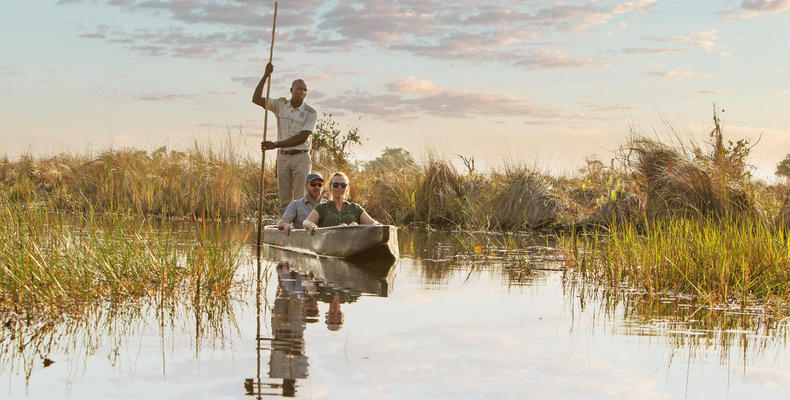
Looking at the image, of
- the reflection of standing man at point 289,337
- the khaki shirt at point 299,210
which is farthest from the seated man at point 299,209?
the reflection of standing man at point 289,337

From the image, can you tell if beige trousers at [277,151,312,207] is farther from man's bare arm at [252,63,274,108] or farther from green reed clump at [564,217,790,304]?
green reed clump at [564,217,790,304]

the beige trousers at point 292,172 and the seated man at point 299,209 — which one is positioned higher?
the beige trousers at point 292,172

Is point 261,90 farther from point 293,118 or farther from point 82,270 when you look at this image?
point 82,270

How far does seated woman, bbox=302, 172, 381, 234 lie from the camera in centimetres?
1194

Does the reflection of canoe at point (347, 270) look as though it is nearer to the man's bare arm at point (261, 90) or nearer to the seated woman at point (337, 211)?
the seated woman at point (337, 211)

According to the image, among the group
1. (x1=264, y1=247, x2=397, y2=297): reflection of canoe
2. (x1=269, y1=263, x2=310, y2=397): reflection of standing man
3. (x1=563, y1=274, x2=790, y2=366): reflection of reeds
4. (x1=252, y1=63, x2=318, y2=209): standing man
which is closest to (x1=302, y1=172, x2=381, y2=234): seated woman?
(x1=264, y1=247, x2=397, y2=297): reflection of canoe

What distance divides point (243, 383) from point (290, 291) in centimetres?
362

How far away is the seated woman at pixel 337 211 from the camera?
11.9 meters

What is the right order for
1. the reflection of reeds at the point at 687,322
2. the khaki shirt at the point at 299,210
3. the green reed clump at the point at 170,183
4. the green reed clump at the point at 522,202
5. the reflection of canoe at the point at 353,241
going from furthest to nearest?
the green reed clump at the point at 170,183 < the green reed clump at the point at 522,202 < the khaki shirt at the point at 299,210 < the reflection of canoe at the point at 353,241 < the reflection of reeds at the point at 687,322

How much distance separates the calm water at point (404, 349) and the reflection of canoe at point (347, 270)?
41 cm

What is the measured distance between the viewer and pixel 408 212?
19906mm

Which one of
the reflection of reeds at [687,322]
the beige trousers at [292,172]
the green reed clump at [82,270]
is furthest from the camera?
the beige trousers at [292,172]

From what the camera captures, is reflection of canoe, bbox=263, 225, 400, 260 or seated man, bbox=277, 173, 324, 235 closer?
reflection of canoe, bbox=263, 225, 400, 260

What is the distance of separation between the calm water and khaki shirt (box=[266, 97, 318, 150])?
20.0 ft
